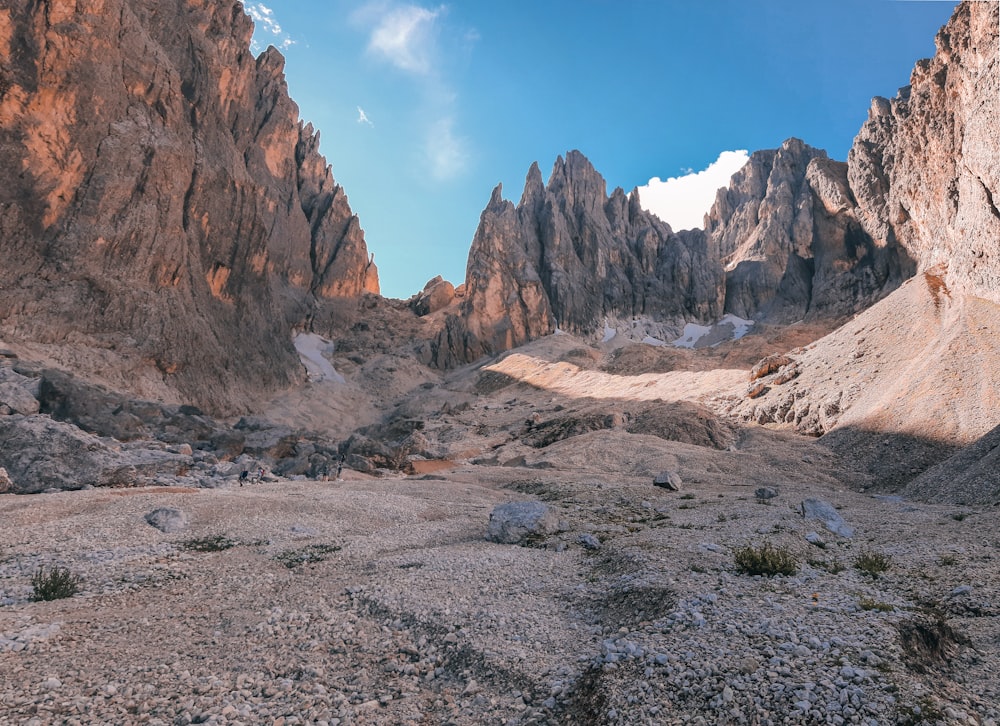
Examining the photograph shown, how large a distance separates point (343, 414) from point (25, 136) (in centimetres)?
3480

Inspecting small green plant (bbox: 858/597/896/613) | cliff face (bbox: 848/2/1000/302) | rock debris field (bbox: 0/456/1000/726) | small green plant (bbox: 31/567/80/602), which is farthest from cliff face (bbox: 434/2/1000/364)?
small green plant (bbox: 31/567/80/602)

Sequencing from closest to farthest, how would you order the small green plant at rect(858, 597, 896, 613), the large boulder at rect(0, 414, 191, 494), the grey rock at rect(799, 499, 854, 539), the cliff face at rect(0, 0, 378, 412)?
the small green plant at rect(858, 597, 896, 613) → the grey rock at rect(799, 499, 854, 539) → the large boulder at rect(0, 414, 191, 494) → the cliff face at rect(0, 0, 378, 412)

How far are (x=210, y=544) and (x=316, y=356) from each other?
2544 inches

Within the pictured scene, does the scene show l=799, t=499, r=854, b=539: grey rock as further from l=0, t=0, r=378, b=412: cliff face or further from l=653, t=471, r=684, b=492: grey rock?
l=0, t=0, r=378, b=412: cliff face

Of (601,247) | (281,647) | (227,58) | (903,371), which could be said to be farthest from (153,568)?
(601,247)

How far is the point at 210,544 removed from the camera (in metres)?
11.0

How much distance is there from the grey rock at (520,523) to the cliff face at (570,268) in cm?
6923

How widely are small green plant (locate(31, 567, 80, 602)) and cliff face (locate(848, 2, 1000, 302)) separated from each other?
36136mm

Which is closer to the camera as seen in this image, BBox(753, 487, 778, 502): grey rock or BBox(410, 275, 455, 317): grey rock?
BBox(753, 487, 778, 502): grey rock

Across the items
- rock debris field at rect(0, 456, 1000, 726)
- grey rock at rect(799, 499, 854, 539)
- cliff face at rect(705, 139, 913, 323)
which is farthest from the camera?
cliff face at rect(705, 139, 913, 323)

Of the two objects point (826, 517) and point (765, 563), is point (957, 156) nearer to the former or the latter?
point (826, 517)

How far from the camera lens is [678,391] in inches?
1671

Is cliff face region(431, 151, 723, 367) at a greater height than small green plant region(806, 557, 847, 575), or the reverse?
cliff face region(431, 151, 723, 367)

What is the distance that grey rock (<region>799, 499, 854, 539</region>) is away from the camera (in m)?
11.2
